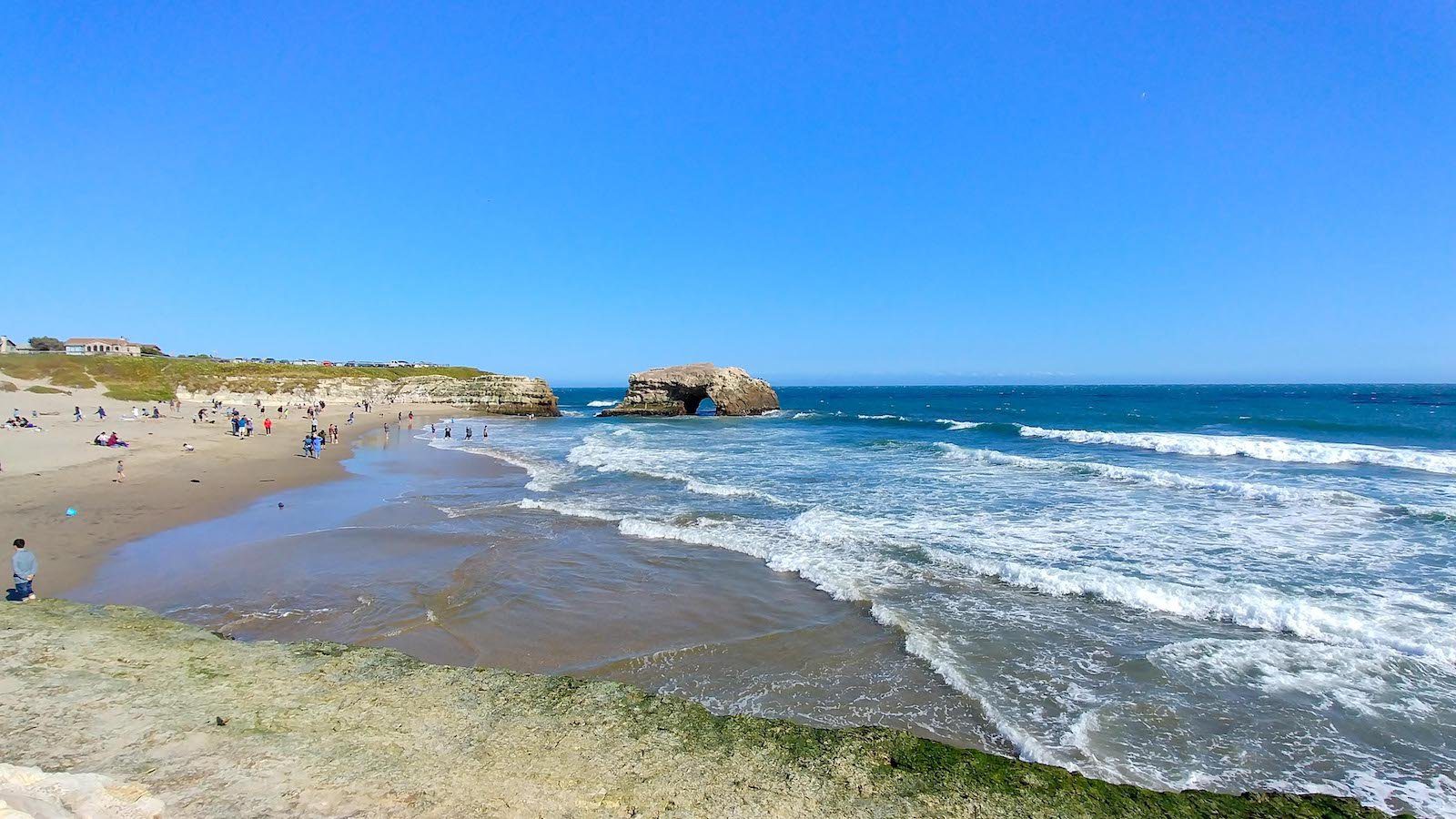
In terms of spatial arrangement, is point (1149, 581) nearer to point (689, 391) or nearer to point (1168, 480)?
point (1168, 480)

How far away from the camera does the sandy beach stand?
12.7 meters

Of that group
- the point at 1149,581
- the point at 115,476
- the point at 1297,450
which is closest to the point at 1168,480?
the point at 1297,450

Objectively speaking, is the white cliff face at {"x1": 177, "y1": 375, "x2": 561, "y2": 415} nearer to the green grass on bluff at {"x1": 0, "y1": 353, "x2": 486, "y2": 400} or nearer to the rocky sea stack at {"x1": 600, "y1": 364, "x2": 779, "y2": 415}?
the green grass on bluff at {"x1": 0, "y1": 353, "x2": 486, "y2": 400}

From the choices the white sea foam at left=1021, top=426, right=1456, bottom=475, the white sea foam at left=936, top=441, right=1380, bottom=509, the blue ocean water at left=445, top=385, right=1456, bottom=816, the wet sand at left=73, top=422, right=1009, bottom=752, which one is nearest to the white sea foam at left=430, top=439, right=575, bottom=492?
the blue ocean water at left=445, top=385, right=1456, bottom=816

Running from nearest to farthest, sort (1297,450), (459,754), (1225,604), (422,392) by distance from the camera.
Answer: (459,754)
(1225,604)
(1297,450)
(422,392)

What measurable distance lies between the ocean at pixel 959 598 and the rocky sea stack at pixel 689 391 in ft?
118

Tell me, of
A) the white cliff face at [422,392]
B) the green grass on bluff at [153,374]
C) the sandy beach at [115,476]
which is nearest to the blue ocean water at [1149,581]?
the sandy beach at [115,476]

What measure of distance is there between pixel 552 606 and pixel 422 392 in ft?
220

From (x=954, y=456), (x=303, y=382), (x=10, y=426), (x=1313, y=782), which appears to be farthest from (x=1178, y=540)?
(x=303, y=382)

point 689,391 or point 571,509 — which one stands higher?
point 689,391

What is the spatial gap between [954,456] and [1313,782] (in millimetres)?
23256

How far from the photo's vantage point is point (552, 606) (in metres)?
9.77

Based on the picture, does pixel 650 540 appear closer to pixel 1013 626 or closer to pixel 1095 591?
pixel 1013 626

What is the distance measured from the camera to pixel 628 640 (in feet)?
27.8
